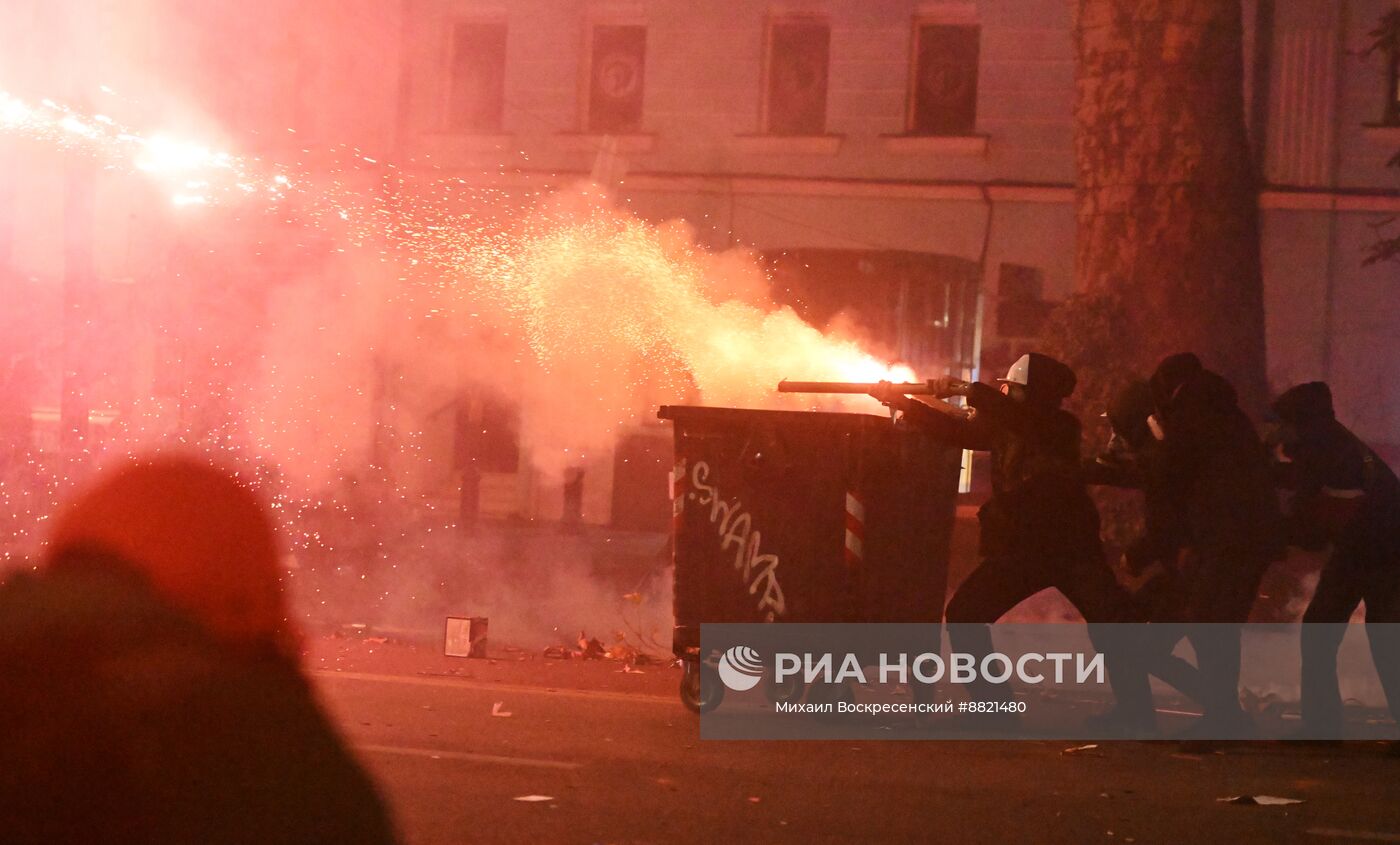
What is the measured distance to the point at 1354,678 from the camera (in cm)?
927

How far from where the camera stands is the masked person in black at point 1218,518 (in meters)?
7.02

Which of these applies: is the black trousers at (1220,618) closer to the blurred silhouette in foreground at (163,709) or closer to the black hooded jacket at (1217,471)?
the black hooded jacket at (1217,471)

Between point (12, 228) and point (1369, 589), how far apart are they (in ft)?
58.5

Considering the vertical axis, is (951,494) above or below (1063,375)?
below

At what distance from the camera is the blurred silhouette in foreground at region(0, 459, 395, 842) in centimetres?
509

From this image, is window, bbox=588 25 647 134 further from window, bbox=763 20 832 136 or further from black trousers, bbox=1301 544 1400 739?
black trousers, bbox=1301 544 1400 739

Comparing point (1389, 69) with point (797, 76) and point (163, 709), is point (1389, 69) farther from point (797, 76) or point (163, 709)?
point (163, 709)

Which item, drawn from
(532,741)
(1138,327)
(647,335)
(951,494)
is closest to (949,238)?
(1138,327)

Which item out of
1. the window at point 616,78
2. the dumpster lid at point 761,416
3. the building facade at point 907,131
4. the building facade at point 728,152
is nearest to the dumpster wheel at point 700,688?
the dumpster lid at point 761,416

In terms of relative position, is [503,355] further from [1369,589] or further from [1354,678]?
[1369,589]

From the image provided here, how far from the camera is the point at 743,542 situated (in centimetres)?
730

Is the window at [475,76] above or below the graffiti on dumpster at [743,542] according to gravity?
above

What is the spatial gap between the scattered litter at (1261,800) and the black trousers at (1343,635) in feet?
4.60

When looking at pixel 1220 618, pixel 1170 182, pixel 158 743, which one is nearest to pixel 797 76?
pixel 1170 182
